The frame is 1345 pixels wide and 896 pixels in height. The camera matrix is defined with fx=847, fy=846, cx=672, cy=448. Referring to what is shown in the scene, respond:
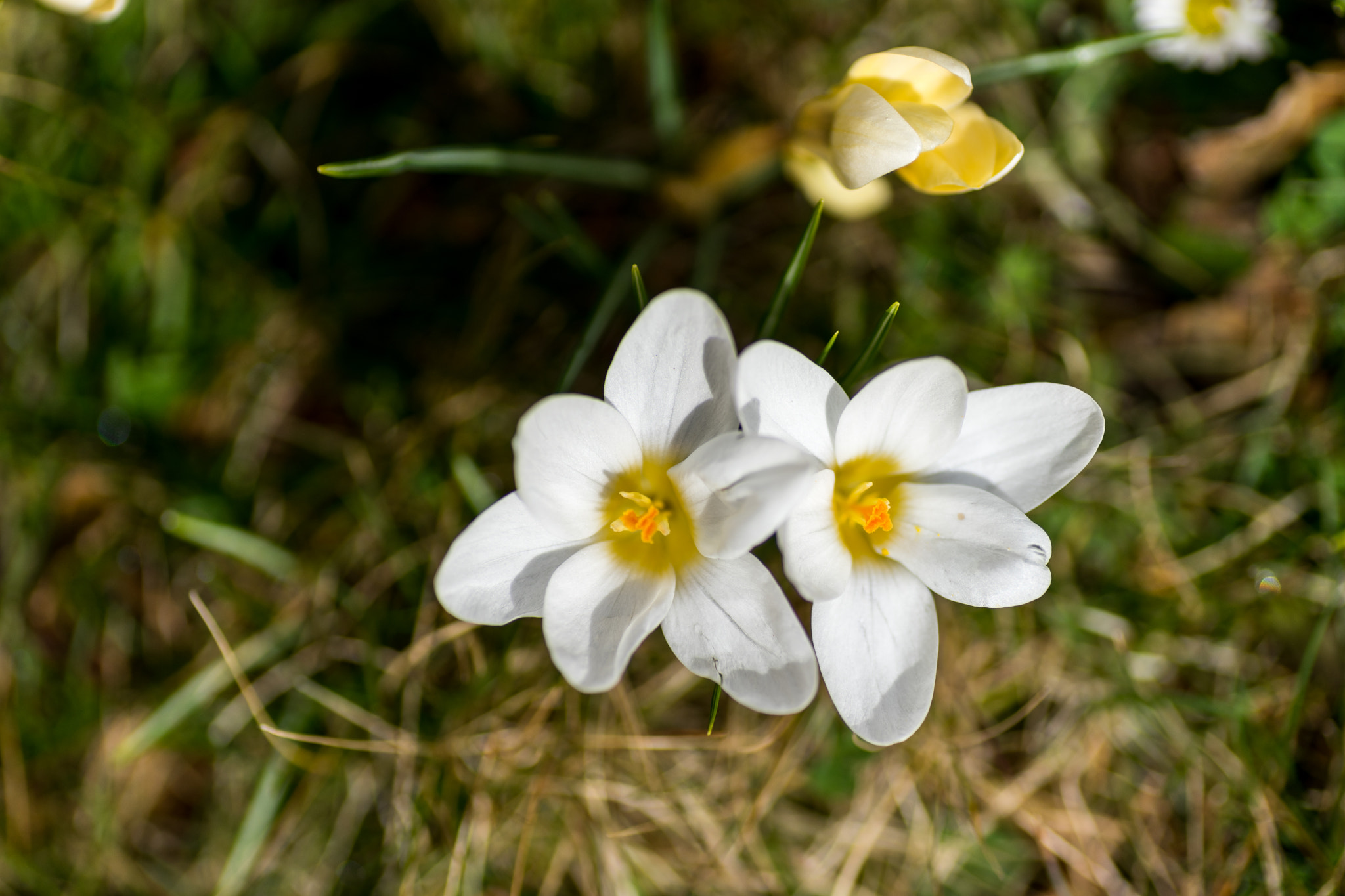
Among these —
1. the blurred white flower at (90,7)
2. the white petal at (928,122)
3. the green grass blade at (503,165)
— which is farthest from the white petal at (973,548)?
the blurred white flower at (90,7)

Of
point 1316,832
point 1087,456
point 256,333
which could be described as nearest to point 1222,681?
point 1316,832

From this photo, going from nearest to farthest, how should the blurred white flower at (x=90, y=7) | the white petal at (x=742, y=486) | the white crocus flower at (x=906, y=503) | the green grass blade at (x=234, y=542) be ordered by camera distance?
the white petal at (x=742, y=486) < the white crocus flower at (x=906, y=503) < the blurred white flower at (x=90, y=7) < the green grass blade at (x=234, y=542)

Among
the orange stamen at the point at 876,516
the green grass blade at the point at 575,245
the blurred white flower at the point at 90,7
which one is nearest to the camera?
the orange stamen at the point at 876,516

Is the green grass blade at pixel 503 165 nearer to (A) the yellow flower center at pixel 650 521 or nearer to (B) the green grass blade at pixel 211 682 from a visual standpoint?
(A) the yellow flower center at pixel 650 521

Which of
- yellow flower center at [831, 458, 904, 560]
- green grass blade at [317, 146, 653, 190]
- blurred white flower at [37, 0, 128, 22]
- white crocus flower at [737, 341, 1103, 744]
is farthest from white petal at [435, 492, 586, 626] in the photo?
blurred white flower at [37, 0, 128, 22]

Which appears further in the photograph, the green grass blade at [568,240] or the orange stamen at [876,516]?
the green grass blade at [568,240]

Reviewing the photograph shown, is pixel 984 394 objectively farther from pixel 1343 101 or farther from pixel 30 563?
pixel 30 563

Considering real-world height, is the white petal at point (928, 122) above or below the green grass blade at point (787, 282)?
above
